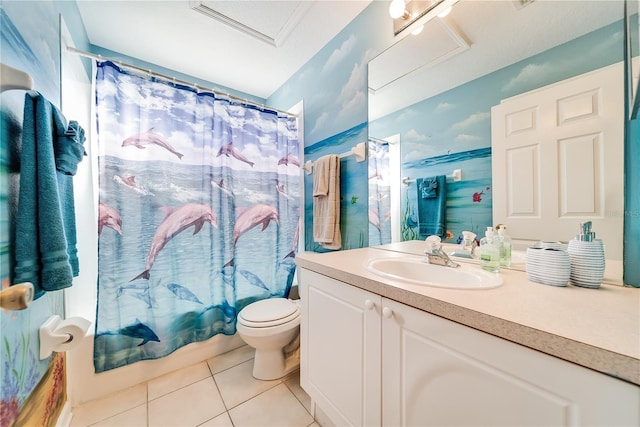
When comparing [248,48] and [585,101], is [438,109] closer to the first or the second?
[585,101]

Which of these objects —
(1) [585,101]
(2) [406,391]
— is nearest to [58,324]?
(2) [406,391]

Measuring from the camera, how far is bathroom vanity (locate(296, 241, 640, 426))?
15.7 inches

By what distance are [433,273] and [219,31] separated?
201cm

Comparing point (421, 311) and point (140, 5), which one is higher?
point (140, 5)

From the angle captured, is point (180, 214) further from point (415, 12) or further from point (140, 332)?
point (415, 12)

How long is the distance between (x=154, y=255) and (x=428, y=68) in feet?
6.27

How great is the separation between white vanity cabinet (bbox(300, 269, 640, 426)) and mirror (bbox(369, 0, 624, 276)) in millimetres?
564

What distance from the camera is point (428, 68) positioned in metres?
1.16

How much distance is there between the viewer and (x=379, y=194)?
4.64 ft

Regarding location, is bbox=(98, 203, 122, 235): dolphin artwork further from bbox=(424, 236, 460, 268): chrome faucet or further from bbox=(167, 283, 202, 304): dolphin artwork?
bbox=(424, 236, 460, 268): chrome faucet

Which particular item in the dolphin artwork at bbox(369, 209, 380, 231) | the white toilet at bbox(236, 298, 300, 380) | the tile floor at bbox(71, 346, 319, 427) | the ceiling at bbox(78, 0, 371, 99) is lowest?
the tile floor at bbox(71, 346, 319, 427)

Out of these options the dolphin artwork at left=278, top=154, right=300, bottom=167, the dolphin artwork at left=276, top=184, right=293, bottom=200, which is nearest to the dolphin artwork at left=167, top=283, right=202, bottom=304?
the dolphin artwork at left=276, top=184, right=293, bottom=200

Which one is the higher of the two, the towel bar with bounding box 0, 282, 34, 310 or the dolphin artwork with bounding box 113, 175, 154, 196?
the dolphin artwork with bounding box 113, 175, 154, 196

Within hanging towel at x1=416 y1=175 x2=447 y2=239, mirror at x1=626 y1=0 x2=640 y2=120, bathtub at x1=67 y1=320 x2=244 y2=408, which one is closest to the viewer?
mirror at x1=626 y1=0 x2=640 y2=120
